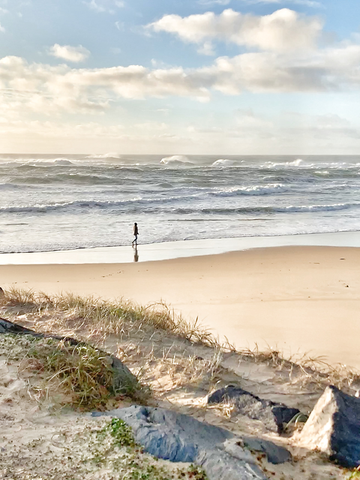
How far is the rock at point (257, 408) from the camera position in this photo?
331cm

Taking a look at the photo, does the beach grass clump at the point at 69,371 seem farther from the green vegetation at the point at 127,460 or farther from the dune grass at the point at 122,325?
the dune grass at the point at 122,325

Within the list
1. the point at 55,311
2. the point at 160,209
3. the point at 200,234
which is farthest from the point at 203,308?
the point at 160,209

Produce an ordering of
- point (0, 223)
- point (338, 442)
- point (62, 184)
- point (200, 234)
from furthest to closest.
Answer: point (62, 184) → point (0, 223) → point (200, 234) → point (338, 442)

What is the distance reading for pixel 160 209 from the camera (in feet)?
73.5

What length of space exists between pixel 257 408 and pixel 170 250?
993 centimetres

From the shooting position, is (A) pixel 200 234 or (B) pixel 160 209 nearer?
(A) pixel 200 234

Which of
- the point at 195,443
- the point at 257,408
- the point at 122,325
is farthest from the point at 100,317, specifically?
the point at 195,443

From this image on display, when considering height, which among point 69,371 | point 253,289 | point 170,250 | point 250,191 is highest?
point 250,191

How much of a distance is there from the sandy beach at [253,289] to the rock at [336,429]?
182cm

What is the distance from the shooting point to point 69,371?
352 centimetres

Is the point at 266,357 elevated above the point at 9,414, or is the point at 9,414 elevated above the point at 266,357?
the point at 9,414

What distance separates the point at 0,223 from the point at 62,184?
1763 centimetres

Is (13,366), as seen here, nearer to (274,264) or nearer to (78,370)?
(78,370)

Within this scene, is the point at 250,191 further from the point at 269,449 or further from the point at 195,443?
the point at 195,443
